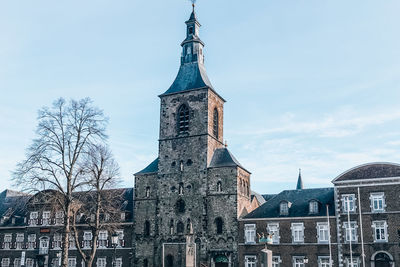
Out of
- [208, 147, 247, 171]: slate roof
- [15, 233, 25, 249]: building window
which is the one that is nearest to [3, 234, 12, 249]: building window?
[15, 233, 25, 249]: building window

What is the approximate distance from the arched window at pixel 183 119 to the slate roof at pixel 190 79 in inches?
87.4

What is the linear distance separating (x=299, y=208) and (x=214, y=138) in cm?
1249

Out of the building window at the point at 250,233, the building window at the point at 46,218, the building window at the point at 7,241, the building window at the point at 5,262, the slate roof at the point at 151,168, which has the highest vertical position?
the slate roof at the point at 151,168

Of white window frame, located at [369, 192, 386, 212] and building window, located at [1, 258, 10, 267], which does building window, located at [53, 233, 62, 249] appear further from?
white window frame, located at [369, 192, 386, 212]

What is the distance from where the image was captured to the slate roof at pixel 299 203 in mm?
45719

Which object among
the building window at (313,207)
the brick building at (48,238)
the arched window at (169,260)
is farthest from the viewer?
the brick building at (48,238)

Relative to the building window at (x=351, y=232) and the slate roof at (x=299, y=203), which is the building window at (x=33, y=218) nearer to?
the slate roof at (x=299, y=203)

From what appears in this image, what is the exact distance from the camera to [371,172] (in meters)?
43.1

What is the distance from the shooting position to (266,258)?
29281mm

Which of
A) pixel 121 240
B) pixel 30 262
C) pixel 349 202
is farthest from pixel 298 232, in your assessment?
pixel 30 262

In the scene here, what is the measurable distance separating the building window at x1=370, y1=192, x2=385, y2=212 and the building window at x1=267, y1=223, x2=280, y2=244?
9.33 m

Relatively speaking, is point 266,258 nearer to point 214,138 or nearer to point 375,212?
point 375,212

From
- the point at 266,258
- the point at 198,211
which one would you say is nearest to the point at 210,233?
the point at 198,211

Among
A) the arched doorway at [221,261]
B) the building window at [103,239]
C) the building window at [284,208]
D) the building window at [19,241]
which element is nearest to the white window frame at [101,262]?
the building window at [103,239]
